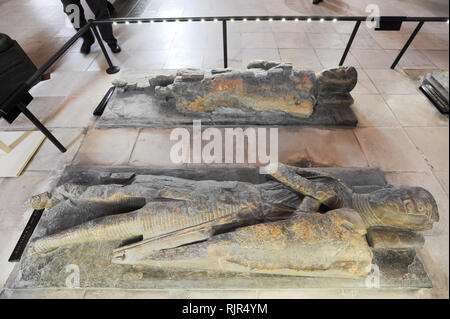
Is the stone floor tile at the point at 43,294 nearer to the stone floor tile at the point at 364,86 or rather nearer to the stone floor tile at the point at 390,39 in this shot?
the stone floor tile at the point at 364,86

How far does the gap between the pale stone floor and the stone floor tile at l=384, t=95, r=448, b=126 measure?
0.05 feet

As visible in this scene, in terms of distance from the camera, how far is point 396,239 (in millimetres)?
2189

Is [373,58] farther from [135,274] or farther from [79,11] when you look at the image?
[79,11]

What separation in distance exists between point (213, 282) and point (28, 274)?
1745 mm

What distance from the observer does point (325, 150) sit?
3414mm

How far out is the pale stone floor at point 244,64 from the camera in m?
2.92

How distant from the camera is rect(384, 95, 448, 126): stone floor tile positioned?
147 inches

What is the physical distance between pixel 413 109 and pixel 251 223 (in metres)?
3.56

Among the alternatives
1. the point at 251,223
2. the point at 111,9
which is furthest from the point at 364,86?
the point at 111,9

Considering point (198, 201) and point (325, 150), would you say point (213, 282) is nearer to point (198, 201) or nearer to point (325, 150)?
point (198, 201)

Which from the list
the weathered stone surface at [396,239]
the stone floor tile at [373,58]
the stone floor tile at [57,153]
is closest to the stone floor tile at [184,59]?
the stone floor tile at [57,153]

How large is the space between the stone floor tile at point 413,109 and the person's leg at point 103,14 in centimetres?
537

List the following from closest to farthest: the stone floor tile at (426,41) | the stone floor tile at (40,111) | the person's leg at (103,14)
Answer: the stone floor tile at (40,111)
the person's leg at (103,14)
the stone floor tile at (426,41)
